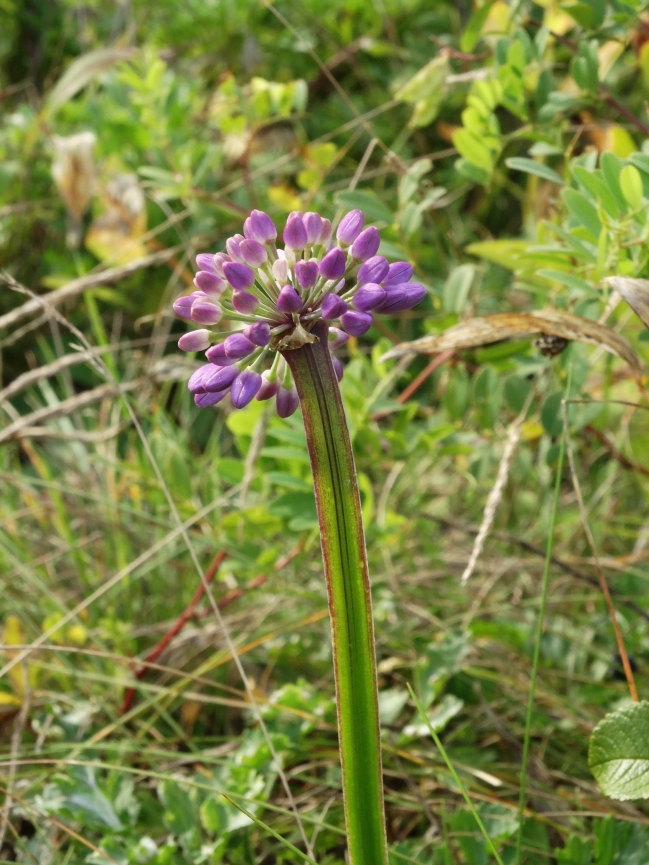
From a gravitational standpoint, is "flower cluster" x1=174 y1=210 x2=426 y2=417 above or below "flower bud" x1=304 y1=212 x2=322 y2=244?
below

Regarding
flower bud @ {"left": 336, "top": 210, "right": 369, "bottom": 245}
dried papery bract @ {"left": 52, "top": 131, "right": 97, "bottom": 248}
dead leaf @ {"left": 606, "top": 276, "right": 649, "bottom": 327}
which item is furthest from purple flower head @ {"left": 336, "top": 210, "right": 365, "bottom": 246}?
dried papery bract @ {"left": 52, "top": 131, "right": 97, "bottom": 248}

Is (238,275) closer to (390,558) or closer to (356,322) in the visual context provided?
(356,322)

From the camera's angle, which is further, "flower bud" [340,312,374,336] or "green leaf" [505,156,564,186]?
"green leaf" [505,156,564,186]

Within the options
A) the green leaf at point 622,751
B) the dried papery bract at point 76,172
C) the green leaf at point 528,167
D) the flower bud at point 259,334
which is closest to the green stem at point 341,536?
the flower bud at point 259,334

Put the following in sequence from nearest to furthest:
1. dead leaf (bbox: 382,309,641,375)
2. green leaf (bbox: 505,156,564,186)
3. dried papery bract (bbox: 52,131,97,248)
A: dead leaf (bbox: 382,309,641,375), green leaf (bbox: 505,156,564,186), dried papery bract (bbox: 52,131,97,248)

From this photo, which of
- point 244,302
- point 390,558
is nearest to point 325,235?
point 244,302

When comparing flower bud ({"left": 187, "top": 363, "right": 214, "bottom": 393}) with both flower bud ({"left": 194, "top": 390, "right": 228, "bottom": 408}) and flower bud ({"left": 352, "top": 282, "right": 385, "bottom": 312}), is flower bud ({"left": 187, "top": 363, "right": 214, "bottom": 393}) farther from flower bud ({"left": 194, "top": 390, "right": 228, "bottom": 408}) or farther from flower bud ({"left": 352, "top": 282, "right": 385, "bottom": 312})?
flower bud ({"left": 352, "top": 282, "right": 385, "bottom": 312})

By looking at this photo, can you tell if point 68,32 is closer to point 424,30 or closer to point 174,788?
point 424,30
